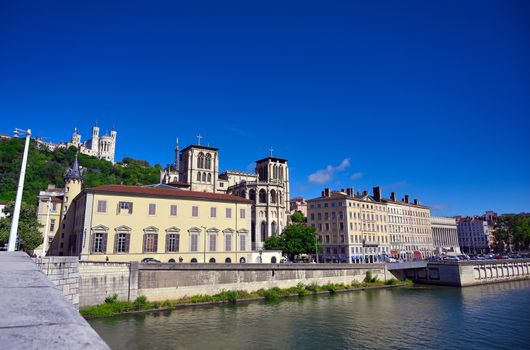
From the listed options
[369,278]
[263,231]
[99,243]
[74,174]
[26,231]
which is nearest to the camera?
[99,243]

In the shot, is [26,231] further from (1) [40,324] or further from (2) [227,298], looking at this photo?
(1) [40,324]

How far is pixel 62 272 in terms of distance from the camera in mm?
17125

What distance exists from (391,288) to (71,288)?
4366 cm

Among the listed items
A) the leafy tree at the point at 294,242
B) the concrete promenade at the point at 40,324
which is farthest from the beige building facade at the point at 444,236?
the concrete promenade at the point at 40,324

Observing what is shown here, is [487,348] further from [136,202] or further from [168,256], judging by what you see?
[136,202]

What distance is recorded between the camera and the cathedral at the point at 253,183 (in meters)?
78.3

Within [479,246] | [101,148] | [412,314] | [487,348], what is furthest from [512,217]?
[101,148]

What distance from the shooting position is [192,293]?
36.6m

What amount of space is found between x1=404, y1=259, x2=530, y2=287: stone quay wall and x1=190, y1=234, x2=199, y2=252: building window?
114 feet

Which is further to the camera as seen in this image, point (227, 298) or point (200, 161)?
point (200, 161)

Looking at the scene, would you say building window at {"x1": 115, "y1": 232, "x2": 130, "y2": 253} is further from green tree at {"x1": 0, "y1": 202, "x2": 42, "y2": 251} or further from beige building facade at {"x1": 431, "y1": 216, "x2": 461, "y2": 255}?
beige building facade at {"x1": 431, "y1": 216, "x2": 461, "y2": 255}

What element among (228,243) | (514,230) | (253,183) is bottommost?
(228,243)

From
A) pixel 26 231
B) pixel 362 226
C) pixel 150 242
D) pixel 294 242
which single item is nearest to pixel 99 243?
pixel 150 242

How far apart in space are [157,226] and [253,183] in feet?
126
